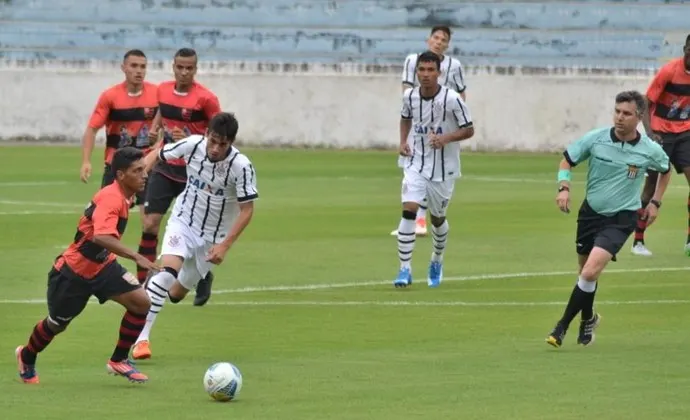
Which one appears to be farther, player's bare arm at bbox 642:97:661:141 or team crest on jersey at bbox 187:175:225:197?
player's bare arm at bbox 642:97:661:141

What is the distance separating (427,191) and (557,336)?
457 cm

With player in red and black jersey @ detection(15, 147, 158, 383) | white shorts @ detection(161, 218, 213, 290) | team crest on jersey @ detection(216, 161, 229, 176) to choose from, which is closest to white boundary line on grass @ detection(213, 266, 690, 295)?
white shorts @ detection(161, 218, 213, 290)

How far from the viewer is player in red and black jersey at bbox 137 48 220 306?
1538cm

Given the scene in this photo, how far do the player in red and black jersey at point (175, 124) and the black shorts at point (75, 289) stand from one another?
4651 millimetres

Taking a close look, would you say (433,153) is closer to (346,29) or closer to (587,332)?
(587,332)

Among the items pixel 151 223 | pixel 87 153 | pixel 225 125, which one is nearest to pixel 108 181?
pixel 151 223

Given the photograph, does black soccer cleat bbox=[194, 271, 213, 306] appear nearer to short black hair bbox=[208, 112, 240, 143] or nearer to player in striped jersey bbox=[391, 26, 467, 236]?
short black hair bbox=[208, 112, 240, 143]

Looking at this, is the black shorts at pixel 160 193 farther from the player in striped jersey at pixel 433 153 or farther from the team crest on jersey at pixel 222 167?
the team crest on jersey at pixel 222 167

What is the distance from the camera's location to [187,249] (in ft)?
40.6

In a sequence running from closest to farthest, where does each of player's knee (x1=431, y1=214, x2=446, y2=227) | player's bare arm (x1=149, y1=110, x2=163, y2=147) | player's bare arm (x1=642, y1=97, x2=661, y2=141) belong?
player's bare arm (x1=149, y1=110, x2=163, y2=147) < player's knee (x1=431, y1=214, x2=446, y2=227) < player's bare arm (x1=642, y1=97, x2=661, y2=141)

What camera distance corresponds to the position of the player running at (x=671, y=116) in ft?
61.7

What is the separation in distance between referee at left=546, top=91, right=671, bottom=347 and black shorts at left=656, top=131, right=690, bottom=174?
6520 millimetres

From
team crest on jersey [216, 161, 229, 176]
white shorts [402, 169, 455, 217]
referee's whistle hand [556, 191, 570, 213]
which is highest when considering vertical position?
team crest on jersey [216, 161, 229, 176]

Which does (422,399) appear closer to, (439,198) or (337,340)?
(337,340)
